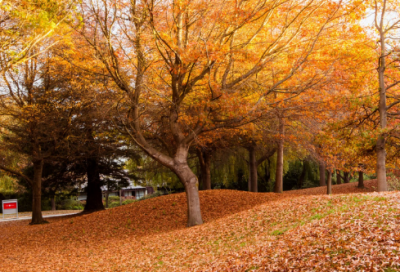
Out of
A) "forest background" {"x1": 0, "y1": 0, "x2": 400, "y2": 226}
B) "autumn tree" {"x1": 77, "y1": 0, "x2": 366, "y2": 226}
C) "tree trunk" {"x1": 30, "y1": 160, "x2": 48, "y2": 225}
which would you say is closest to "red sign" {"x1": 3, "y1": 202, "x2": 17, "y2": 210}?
"tree trunk" {"x1": 30, "y1": 160, "x2": 48, "y2": 225}

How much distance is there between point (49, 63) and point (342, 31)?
1181cm

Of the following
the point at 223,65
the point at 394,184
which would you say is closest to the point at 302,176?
the point at 394,184

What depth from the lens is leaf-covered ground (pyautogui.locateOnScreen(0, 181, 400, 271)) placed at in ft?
17.0

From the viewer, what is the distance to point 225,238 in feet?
28.3

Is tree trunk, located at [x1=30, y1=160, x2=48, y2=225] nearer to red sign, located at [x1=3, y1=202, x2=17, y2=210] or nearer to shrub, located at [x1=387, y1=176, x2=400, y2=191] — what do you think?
red sign, located at [x1=3, y1=202, x2=17, y2=210]

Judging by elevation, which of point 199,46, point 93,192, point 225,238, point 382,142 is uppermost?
point 199,46

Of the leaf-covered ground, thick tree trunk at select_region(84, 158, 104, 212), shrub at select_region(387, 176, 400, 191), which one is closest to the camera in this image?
the leaf-covered ground

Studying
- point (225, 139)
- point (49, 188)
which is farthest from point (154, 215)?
point (49, 188)

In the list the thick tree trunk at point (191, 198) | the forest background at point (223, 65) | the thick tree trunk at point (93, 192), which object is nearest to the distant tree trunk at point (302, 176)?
the forest background at point (223, 65)

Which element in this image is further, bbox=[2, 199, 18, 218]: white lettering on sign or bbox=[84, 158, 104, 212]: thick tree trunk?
bbox=[2, 199, 18, 218]: white lettering on sign

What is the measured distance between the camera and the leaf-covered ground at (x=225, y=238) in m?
5.17

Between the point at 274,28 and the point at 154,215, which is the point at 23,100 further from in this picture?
the point at 274,28

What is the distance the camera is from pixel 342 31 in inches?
448

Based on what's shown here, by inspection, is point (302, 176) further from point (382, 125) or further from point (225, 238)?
point (225, 238)
